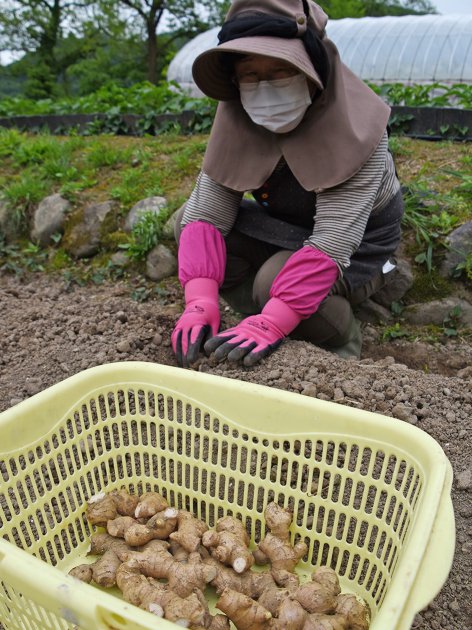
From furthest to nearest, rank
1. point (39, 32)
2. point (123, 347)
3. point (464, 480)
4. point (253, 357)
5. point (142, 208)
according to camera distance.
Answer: point (39, 32), point (142, 208), point (123, 347), point (253, 357), point (464, 480)

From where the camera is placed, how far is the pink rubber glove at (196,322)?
6.73 feet

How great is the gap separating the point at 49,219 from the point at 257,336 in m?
1.97

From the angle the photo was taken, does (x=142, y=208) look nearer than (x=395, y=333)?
No

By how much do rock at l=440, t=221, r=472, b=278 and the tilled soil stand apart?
0.35 m

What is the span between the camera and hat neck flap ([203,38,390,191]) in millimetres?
1912

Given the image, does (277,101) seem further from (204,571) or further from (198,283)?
(204,571)

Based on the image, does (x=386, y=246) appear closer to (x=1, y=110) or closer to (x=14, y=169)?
(x=14, y=169)

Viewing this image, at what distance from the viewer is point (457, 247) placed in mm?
2637

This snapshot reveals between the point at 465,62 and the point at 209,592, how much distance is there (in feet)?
26.2

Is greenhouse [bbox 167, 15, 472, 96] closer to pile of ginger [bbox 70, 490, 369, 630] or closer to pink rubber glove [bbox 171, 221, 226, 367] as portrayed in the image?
pink rubber glove [bbox 171, 221, 226, 367]

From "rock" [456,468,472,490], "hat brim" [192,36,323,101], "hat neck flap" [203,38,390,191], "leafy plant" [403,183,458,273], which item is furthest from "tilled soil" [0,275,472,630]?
"hat brim" [192,36,323,101]

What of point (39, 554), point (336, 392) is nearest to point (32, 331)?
point (39, 554)

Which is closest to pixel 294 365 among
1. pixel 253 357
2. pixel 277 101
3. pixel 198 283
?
pixel 253 357

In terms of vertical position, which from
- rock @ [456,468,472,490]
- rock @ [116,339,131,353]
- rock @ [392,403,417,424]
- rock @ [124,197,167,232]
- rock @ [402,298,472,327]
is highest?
rock @ [124,197,167,232]
